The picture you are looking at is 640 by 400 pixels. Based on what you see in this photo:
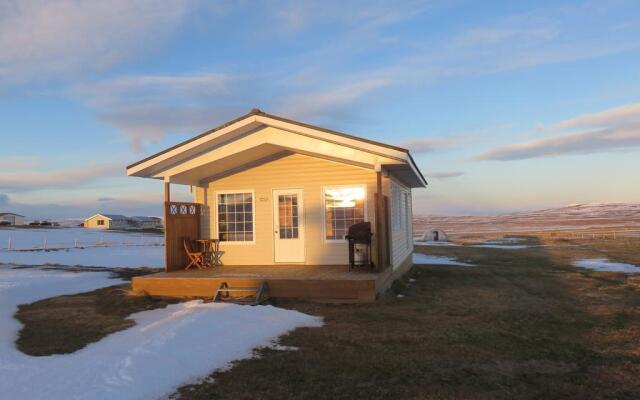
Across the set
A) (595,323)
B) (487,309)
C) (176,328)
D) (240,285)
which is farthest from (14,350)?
(595,323)

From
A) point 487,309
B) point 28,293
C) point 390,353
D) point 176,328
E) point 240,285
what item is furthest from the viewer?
point 28,293

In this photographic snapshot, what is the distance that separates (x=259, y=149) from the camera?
1143 centimetres

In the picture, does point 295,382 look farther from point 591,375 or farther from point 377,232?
point 377,232

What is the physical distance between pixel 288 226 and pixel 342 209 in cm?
140

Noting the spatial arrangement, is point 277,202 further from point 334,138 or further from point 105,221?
point 105,221

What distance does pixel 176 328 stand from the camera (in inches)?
253

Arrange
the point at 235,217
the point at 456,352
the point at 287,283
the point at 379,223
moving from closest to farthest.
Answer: the point at 456,352
the point at 287,283
the point at 379,223
the point at 235,217

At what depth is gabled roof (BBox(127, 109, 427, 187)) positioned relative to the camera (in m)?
10.2

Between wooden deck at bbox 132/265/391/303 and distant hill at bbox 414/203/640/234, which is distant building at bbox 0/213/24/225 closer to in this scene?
distant hill at bbox 414/203/640/234

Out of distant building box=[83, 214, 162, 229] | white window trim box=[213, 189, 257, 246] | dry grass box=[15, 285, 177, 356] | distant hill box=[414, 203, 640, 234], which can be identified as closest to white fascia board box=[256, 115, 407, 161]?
white window trim box=[213, 189, 257, 246]

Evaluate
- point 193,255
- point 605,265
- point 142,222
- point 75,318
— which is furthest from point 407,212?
point 142,222

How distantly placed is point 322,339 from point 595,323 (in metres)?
4.35

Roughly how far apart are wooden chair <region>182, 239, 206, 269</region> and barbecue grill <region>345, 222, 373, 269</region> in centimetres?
375

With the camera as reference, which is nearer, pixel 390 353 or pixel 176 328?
pixel 390 353
